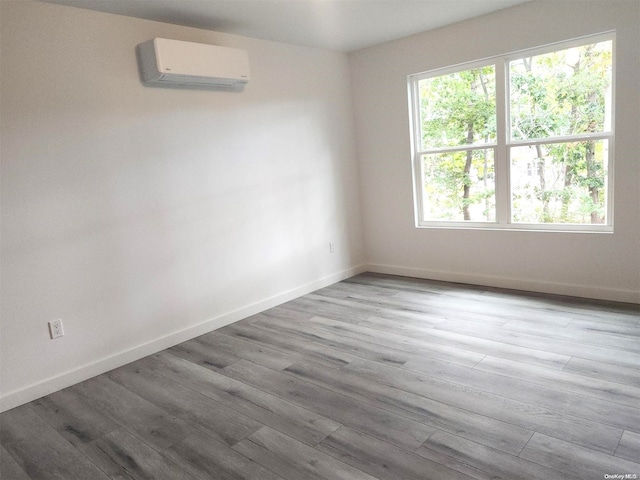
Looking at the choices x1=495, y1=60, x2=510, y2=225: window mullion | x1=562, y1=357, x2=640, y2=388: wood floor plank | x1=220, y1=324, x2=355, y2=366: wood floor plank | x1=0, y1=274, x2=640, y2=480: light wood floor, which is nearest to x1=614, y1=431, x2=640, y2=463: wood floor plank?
x1=0, y1=274, x2=640, y2=480: light wood floor

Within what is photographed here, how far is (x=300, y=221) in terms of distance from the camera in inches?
179

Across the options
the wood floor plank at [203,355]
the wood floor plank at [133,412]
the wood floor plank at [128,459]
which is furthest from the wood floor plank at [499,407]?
the wood floor plank at [128,459]

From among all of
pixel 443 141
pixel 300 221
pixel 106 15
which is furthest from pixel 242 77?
pixel 443 141

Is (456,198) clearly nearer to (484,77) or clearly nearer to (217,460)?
(484,77)

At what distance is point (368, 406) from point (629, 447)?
1.15m

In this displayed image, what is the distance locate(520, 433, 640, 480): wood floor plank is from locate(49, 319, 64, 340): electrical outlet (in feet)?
8.85

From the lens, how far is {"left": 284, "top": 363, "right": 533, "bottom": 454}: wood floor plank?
2094mm

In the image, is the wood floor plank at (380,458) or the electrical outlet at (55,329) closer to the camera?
the wood floor plank at (380,458)

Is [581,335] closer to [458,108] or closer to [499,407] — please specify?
[499,407]

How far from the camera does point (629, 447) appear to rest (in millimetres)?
1951

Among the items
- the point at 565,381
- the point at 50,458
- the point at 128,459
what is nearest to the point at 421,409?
the point at 565,381

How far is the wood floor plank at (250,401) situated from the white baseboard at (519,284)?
2584mm

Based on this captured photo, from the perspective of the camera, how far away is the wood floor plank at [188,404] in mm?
2332

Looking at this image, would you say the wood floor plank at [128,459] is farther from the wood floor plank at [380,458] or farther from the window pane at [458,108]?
the window pane at [458,108]
